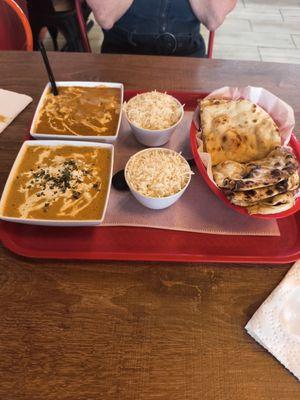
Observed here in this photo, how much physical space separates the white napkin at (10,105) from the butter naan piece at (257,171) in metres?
1.11

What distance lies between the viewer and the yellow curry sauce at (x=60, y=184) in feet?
4.23

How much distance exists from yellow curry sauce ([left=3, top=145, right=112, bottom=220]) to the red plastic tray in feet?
0.32

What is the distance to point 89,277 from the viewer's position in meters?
1.22

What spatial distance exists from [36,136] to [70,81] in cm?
49

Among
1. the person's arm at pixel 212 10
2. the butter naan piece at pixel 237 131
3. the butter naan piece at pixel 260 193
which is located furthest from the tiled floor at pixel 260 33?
the butter naan piece at pixel 260 193

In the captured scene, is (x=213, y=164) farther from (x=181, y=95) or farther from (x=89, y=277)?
(x=89, y=277)

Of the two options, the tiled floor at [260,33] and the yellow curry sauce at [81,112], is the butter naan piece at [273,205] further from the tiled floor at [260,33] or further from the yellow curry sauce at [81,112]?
the tiled floor at [260,33]

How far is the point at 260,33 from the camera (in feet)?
15.9

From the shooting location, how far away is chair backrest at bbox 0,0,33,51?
208 centimetres

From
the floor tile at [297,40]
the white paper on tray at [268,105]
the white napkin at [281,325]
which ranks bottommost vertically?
the floor tile at [297,40]

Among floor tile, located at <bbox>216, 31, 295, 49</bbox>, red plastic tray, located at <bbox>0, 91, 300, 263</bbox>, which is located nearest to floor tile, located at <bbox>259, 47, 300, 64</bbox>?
floor tile, located at <bbox>216, 31, 295, 49</bbox>

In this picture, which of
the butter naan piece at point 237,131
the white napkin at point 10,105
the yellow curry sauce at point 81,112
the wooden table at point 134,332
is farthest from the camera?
the white napkin at point 10,105

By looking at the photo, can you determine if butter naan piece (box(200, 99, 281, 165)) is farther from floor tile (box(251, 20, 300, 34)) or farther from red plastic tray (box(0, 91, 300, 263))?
floor tile (box(251, 20, 300, 34))

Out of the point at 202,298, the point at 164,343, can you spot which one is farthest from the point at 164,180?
the point at 164,343
